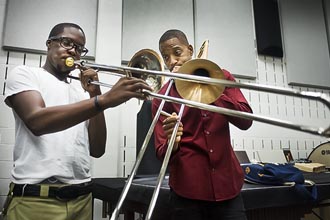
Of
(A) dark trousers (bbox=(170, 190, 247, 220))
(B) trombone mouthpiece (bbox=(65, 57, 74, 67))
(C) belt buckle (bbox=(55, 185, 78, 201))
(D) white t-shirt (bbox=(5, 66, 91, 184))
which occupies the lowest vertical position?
(A) dark trousers (bbox=(170, 190, 247, 220))

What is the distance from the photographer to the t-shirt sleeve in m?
1.22

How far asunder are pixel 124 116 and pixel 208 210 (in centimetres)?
169

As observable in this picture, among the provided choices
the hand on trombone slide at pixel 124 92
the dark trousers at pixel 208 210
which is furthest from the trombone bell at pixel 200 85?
the dark trousers at pixel 208 210

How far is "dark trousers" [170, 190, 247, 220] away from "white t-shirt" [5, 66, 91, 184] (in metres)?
0.51

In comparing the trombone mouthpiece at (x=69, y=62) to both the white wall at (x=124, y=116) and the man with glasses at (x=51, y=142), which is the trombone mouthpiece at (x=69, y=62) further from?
the white wall at (x=124, y=116)

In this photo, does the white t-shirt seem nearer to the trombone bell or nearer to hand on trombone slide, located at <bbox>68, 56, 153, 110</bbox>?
hand on trombone slide, located at <bbox>68, 56, 153, 110</bbox>

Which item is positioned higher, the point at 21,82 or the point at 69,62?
the point at 69,62

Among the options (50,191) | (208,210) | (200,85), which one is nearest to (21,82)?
(50,191)

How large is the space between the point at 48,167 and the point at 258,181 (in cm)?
126

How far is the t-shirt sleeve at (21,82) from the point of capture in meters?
1.22

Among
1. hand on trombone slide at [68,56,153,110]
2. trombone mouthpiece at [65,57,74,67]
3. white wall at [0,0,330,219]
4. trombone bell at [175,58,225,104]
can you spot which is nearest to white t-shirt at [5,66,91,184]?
trombone mouthpiece at [65,57,74,67]

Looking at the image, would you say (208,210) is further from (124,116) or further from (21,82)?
(124,116)

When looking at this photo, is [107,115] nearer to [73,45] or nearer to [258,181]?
[73,45]

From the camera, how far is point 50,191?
121 centimetres
